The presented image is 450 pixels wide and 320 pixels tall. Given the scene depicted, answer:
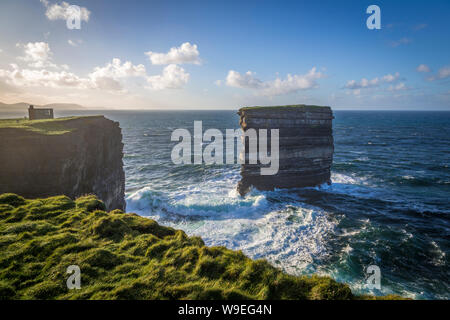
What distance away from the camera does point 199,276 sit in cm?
729

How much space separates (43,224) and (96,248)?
11.3 feet

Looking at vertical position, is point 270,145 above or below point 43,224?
above

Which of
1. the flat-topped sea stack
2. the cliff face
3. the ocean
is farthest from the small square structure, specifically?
the flat-topped sea stack

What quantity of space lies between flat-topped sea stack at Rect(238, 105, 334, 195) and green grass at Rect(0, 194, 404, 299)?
21563 mm

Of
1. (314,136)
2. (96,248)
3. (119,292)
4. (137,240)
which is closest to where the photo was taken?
(119,292)

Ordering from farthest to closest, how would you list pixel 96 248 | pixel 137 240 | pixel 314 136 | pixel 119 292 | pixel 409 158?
1. pixel 409 158
2. pixel 314 136
3. pixel 137 240
4. pixel 96 248
5. pixel 119 292

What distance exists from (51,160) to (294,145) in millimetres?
27503

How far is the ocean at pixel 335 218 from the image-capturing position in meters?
15.6

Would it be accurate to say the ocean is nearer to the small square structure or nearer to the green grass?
the green grass

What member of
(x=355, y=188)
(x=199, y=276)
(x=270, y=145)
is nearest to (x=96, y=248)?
(x=199, y=276)

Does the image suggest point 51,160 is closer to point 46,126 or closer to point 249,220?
point 46,126

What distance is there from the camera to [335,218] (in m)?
23.2

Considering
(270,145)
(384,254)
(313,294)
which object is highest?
(270,145)
